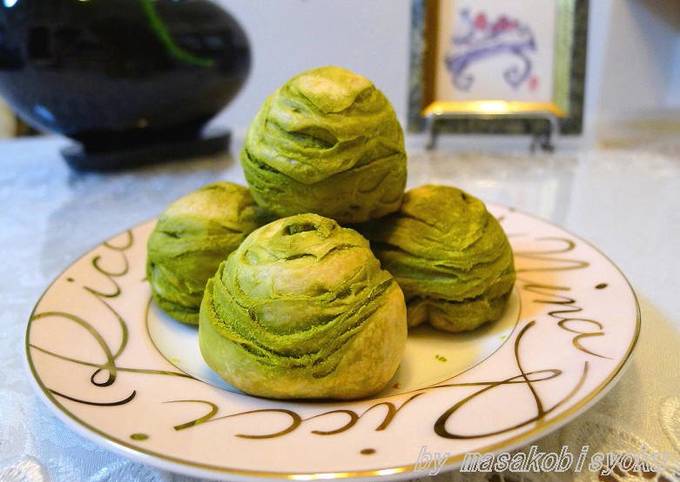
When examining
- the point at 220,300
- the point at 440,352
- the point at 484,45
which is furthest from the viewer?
the point at 484,45

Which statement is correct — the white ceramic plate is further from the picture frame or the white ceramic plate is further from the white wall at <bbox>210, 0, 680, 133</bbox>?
the white wall at <bbox>210, 0, 680, 133</bbox>

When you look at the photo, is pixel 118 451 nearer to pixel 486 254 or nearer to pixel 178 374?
pixel 178 374

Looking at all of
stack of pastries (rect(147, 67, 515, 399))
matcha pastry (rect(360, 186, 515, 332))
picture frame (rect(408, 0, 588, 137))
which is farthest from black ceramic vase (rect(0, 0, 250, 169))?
matcha pastry (rect(360, 186, 515, 332))

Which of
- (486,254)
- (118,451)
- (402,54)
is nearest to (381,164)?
(486,254)

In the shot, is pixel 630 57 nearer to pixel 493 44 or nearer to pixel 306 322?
pixel 493 44

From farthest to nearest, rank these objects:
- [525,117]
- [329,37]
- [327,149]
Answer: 1. [329,37]
2. [525,117]
3. [327,149]

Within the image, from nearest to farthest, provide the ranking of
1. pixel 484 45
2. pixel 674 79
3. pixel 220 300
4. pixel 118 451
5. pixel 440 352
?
pixel 118 451 → pixel 220 300 → pixel 440 352 → pixel 484 45 → pixel 674 79

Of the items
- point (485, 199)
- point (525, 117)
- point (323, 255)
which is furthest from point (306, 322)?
point (525, 117)
